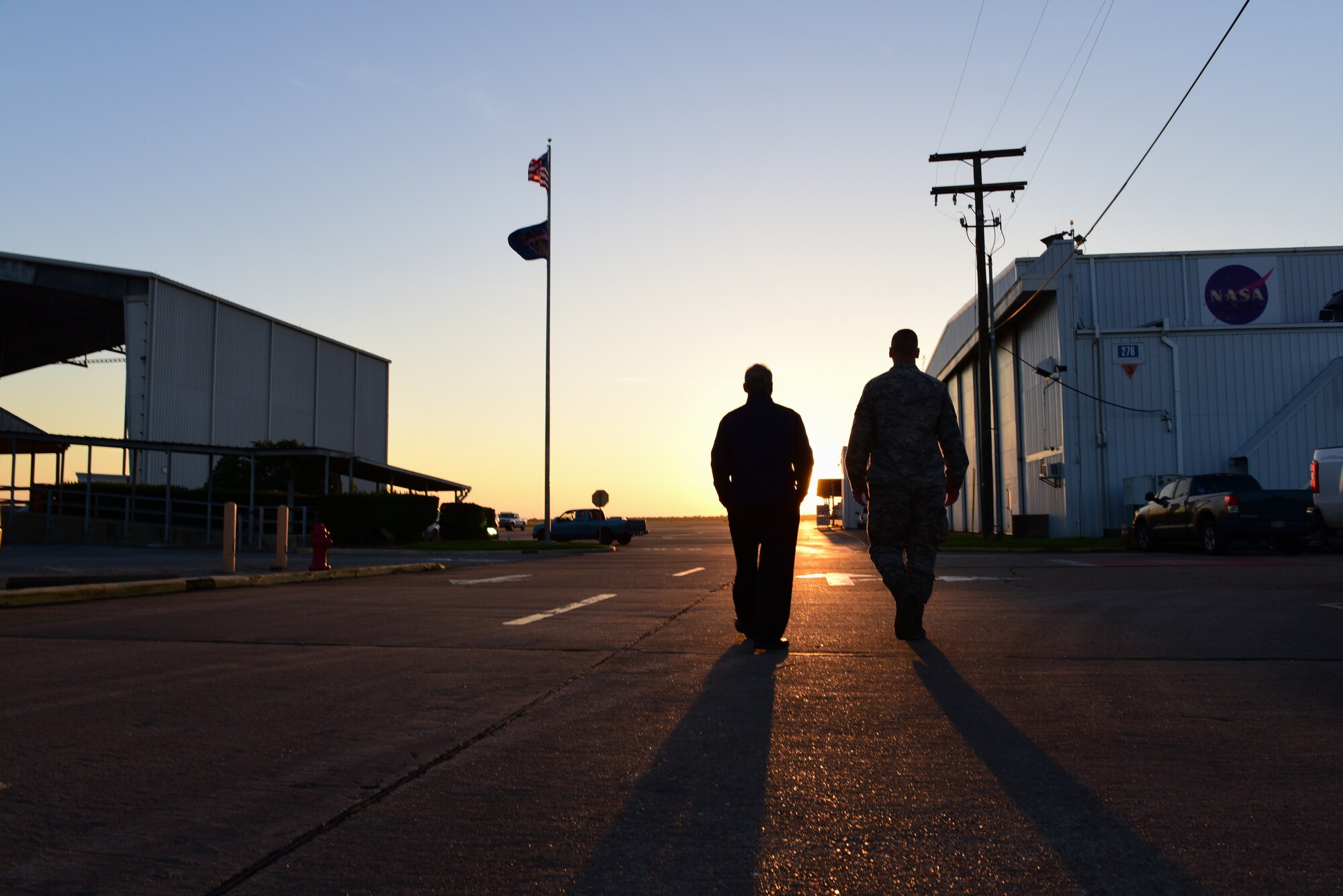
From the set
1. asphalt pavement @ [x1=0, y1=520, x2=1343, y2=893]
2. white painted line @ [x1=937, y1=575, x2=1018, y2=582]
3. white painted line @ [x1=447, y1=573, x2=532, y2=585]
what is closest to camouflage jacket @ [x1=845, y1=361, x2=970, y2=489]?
asphalt pavement @ [x1=0, y1=520, x2=1343, y2=893]

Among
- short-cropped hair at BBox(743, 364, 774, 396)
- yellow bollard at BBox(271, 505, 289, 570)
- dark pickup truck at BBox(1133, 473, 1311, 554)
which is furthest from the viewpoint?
dark pickup truck at BBox(1133, 473, 1311, 554)

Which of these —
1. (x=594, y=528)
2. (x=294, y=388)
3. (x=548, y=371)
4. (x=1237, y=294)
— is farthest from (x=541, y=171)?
(x=294, y=388)

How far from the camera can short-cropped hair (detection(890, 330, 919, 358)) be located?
290 inches

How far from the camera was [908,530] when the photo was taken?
7.06 m

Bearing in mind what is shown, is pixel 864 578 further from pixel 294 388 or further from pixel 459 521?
pixel 294 388

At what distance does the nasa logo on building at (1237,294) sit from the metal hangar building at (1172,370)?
4 cm

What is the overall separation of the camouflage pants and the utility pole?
2324 centimetres

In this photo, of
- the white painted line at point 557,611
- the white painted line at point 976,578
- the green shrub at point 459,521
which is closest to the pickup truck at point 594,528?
the green shrub at point 459,521

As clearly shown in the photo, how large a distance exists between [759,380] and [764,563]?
121 centimetres

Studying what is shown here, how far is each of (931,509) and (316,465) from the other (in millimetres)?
36909

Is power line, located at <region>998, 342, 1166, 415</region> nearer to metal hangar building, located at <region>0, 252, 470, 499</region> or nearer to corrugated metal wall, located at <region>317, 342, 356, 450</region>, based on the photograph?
metal hangar building, located at <region>0, 252, 470, 499</region>

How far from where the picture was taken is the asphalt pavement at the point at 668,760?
2.54 metres

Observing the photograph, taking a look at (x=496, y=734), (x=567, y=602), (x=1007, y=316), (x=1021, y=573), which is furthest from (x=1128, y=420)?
(x=496, y=734)

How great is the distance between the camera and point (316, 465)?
40.8m
